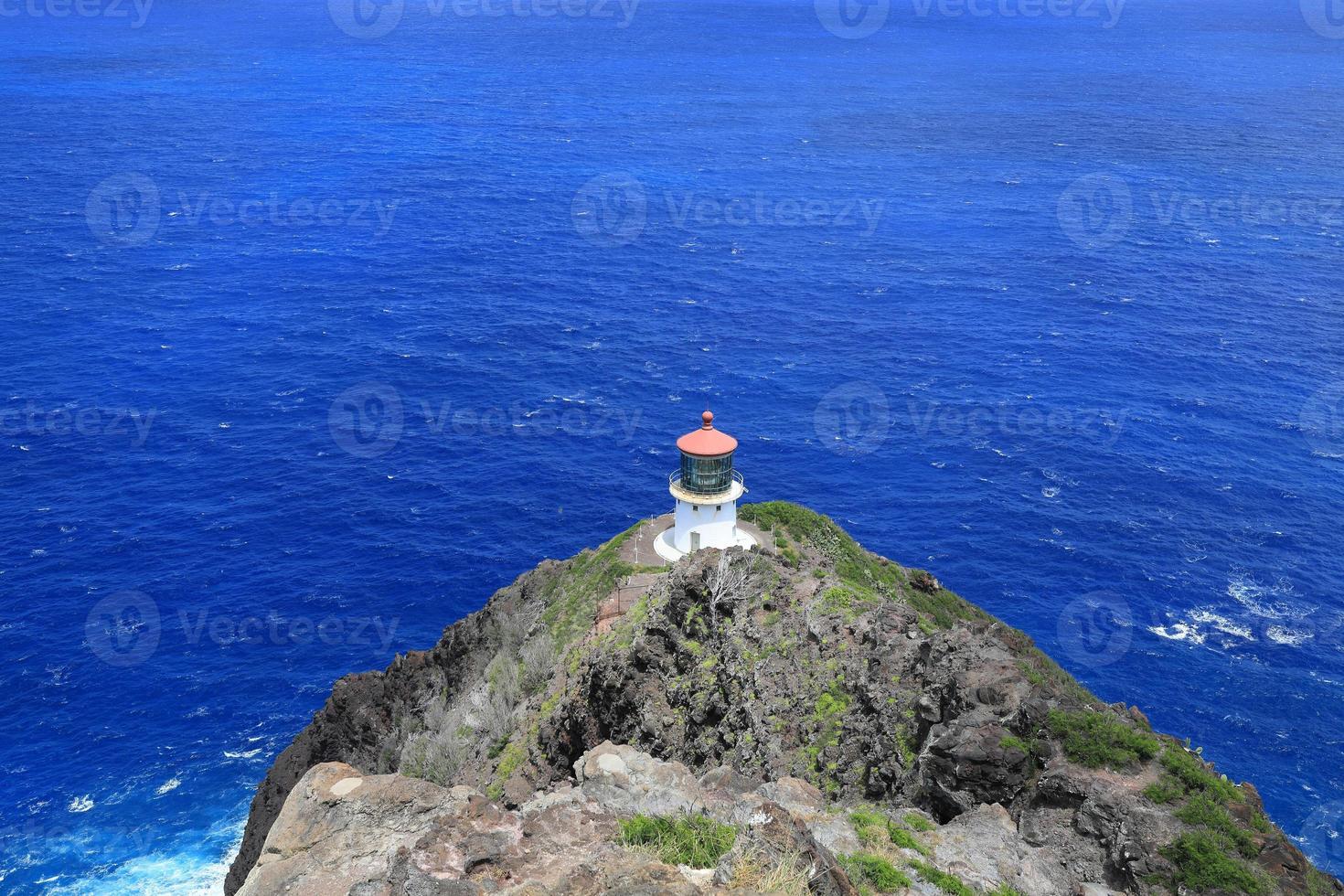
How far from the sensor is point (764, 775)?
39031 millimetres

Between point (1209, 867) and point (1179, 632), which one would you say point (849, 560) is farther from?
point (1179, 632)

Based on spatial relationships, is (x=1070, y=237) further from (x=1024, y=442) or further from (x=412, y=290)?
(x=412, y=290)

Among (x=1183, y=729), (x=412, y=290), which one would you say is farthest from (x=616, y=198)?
(x=1183, y=729)

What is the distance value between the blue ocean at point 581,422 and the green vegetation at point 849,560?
1813 centimetres

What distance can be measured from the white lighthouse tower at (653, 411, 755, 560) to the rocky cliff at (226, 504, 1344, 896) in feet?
9.70

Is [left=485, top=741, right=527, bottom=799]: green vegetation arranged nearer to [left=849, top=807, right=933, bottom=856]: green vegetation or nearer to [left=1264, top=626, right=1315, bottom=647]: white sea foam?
[left=849, top=807, right=933, bottom=856]: green vegetation

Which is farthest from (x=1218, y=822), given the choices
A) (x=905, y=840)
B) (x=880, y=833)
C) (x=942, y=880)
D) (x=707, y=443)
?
(x=707, y=443)

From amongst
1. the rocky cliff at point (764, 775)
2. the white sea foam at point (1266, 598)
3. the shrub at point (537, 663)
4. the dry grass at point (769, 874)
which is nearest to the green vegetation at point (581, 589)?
the rocky cliff at point (764, 775)

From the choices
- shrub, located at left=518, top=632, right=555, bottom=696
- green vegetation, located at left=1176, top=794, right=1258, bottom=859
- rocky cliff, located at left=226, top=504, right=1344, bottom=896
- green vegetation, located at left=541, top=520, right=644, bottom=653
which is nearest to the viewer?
rocky cliff, located at left=226, top=504, right=1344, bottom=896

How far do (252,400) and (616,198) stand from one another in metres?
76.3

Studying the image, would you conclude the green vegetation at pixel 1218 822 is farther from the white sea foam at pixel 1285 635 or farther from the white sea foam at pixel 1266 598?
the white sea foam at pixel 1266 598

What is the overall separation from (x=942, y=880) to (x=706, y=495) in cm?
3116

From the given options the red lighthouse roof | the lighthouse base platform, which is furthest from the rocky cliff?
the red lighthouse roof

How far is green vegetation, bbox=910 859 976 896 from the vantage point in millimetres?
28422
